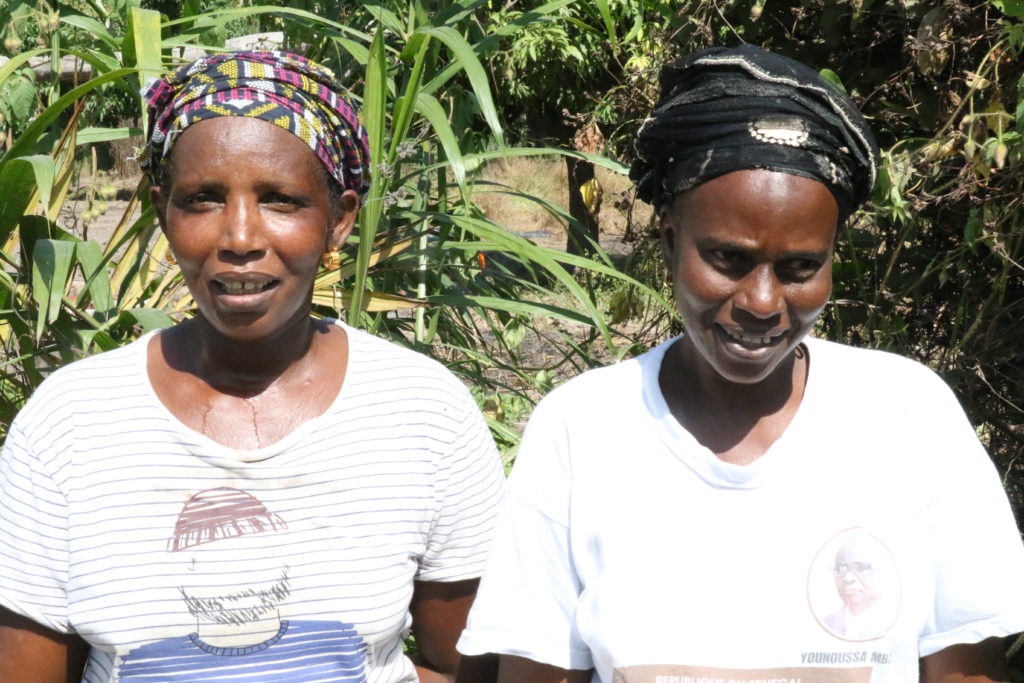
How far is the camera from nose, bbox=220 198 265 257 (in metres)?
1.64

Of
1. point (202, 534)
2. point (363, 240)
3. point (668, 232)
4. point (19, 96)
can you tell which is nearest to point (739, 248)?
point (668, 232)

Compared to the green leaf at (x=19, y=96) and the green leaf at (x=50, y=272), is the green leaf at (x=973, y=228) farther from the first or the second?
the green leaf at (x=19, y=96)

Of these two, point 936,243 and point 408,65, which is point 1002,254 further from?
point 408,65

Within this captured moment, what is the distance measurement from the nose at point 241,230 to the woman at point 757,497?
466mm

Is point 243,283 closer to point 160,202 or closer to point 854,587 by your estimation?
point 160,202

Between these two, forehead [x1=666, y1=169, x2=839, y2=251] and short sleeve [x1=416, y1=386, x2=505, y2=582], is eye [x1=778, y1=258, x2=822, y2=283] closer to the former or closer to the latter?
forehead [x1=666, y1=169, x2=839, y2=251]

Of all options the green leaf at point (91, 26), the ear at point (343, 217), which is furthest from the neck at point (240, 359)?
the green leaf at point (91, 26)

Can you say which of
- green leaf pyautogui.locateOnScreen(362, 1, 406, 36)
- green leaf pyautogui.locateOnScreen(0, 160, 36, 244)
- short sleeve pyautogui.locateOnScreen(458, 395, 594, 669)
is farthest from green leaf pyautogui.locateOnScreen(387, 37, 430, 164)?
short sleeve pyautogui.locateOnScreen(458, 395, 594, 669)

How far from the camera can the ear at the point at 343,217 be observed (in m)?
1.78

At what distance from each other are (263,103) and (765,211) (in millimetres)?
694

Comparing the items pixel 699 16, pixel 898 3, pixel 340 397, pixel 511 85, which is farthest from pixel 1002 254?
pixel 511 85

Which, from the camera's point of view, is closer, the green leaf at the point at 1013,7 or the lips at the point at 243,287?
the lips at the point at 243,287

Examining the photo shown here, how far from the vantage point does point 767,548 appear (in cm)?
145

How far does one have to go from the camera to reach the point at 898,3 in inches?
104
